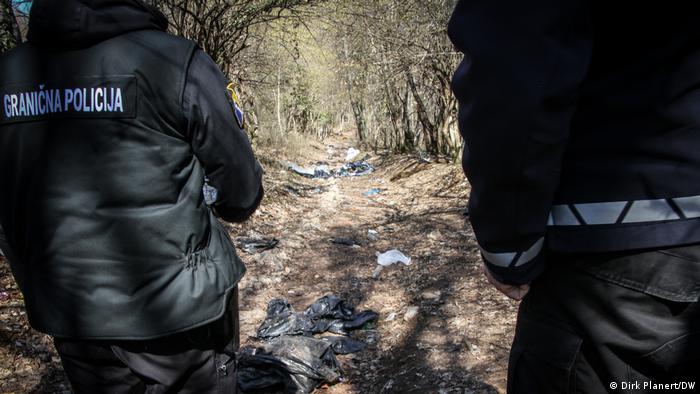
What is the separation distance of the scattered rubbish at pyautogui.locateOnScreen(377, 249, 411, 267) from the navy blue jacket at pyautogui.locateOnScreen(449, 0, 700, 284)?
457cm

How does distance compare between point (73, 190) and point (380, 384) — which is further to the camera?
point (380, 384)

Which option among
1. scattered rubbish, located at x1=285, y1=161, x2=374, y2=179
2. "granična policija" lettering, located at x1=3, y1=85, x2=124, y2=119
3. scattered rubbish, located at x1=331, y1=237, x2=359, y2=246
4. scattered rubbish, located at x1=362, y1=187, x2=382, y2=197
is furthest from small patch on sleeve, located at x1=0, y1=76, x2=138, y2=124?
scattered rubbish, located at x1=285, y1=161, x2=374, y2=179

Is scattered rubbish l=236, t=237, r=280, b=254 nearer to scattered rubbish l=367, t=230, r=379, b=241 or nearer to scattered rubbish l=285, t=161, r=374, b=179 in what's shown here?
scattered rubbish l=367, t=230, r=379, b=241

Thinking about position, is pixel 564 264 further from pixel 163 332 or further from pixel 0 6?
pixel 0 6

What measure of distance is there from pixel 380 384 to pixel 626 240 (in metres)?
2.56

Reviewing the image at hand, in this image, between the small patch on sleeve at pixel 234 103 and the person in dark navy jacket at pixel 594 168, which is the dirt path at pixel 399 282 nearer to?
the person in dark navy jacket at pixel 594 168

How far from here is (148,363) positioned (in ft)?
5.09

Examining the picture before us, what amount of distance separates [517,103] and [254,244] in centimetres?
559

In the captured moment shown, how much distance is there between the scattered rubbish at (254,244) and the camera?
6.08 m

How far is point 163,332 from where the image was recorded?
1.49 m

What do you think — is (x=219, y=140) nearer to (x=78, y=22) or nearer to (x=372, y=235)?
(x=78, y=22)

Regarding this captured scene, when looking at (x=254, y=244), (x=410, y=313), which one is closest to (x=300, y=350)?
(x=410, y=313)

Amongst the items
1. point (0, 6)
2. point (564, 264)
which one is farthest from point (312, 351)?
point (0, 6)

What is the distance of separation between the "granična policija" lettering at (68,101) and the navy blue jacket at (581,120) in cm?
103
